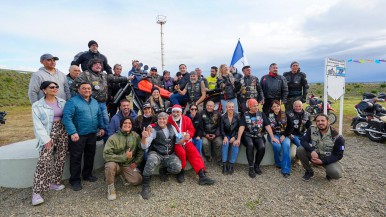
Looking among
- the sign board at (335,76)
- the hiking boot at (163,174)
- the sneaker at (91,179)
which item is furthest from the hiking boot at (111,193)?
the sign board at (335,76)

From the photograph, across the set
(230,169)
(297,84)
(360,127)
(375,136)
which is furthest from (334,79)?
(230,169)

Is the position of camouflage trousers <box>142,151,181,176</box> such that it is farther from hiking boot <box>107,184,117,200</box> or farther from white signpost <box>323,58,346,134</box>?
white signpost <box>323,58,346,134</box>

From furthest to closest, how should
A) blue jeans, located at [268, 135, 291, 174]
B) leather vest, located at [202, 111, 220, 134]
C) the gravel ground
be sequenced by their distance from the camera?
leather vest, located at [202, 111, 220, 134]
blue jeans, located at [268, 135, 291, 174]
the gravel ground

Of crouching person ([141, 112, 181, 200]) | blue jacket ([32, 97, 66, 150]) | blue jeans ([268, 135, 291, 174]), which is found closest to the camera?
blue jacket ([32, 97, 66, 150])

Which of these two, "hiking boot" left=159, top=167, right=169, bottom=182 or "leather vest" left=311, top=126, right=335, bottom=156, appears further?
"hiking boot" left=159, top=167, right=169, bottom=182

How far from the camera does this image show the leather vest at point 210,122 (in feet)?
17.3

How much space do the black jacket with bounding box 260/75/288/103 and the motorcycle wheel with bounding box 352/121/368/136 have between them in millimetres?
3278

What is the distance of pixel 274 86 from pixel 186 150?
314 cm

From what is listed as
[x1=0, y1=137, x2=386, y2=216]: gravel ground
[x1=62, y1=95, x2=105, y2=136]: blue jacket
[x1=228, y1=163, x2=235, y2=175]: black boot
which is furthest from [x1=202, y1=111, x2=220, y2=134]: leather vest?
[x1=62, y1=95, x2=105, y2=136]: blue jacket

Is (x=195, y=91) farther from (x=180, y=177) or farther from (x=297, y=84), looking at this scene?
(x=297, y=84)

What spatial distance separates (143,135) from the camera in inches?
167

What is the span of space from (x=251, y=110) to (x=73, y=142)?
345cm

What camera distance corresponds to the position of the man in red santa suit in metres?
4.48

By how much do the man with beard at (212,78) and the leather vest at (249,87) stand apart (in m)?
0.80
